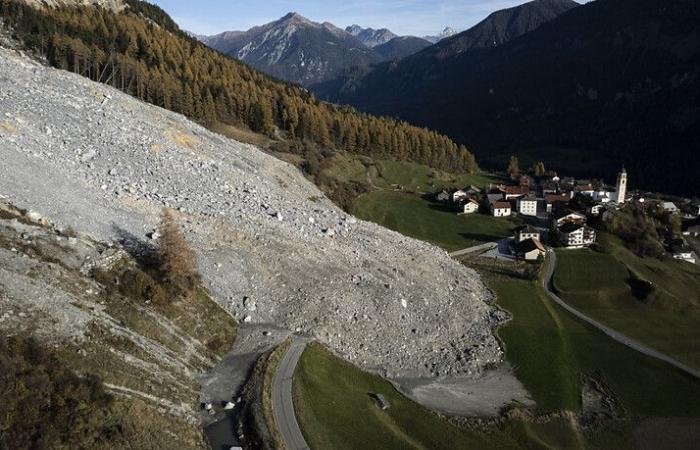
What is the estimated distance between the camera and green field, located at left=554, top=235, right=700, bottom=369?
55406 millimetres

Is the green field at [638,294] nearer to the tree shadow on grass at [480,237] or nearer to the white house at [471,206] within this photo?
the tree shadow on grass at [480,237]

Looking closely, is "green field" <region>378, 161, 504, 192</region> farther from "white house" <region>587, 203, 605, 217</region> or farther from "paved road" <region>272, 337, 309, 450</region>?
"paved road" <region>272, 337, 309, 450</region>

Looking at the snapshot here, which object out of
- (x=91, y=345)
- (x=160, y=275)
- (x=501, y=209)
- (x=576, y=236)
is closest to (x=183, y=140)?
(x=160, y=275)

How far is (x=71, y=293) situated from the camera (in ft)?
109

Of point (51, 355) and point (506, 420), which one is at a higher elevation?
point (51, 355)

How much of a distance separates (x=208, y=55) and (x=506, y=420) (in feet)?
429

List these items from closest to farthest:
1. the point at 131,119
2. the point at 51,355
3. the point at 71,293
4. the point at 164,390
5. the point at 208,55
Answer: the point at 51,355, the point at 164,390, the point at 71,293, the point at 131,119, the point at 208,55

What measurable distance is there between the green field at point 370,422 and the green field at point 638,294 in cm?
2286

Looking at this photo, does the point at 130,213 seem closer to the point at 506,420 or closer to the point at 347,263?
the point at 347,263

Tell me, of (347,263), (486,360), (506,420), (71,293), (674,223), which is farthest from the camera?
(674,223)

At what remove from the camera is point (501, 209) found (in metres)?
101

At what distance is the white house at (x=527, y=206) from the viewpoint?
342 ft

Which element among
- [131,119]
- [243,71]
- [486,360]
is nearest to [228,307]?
[486,360]

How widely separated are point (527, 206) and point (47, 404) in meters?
96.2
